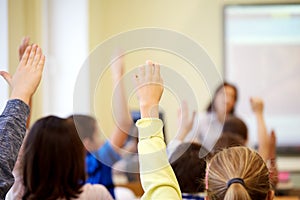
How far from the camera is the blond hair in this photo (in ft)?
4.07

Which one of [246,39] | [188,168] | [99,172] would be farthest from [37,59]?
Answer: [246,39]

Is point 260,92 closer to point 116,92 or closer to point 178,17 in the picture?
point 178,17

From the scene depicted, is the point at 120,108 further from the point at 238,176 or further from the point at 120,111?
the point at 238,176

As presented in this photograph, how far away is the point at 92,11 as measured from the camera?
3.67m

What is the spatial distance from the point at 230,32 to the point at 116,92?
8.13 ft

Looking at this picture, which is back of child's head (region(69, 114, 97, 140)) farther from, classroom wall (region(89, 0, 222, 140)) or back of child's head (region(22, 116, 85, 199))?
classroom wall (region(89, 0, 222, 140))

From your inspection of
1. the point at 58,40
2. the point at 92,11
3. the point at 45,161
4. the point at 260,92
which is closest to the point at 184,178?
the point at 45,161

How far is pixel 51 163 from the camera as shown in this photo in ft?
5.26

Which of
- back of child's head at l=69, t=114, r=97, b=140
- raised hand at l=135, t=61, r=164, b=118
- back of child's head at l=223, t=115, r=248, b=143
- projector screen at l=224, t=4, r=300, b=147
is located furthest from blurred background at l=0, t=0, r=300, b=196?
raised hand at l=135, t=61, r=164, b=118

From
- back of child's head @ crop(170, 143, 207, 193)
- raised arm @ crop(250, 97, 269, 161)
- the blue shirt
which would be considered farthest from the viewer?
raised arm @ crop(250, 97, 269, 161)

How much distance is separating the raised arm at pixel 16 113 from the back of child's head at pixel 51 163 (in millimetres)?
490

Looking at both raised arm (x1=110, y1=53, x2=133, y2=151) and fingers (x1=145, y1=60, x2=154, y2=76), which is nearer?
fingers (x1=145, y1=60, x2=154, y2=76)

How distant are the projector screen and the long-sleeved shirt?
2.98 metres

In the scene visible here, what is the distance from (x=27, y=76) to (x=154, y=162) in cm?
32
